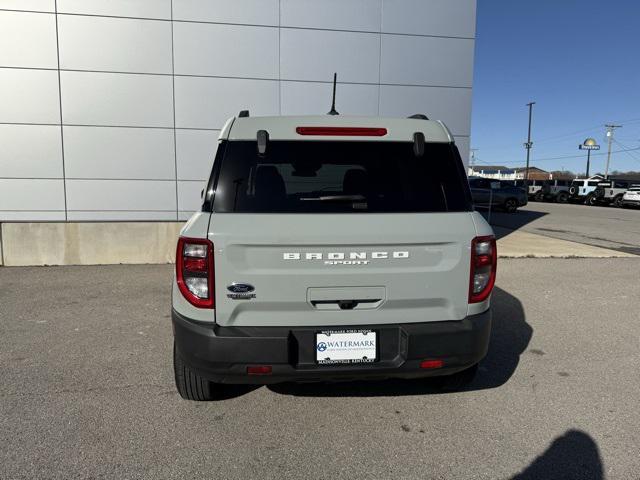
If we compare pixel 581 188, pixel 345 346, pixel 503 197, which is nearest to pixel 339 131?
pixel 345 346

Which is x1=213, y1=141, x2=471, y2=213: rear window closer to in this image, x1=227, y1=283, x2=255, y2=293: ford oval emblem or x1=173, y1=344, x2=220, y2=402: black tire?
x1=227, y1=283, x2=255, y2=293: ford oval emblem

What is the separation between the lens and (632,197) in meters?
27.2

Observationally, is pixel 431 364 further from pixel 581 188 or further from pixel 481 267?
pixel 581 188

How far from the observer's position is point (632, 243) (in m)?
12.0

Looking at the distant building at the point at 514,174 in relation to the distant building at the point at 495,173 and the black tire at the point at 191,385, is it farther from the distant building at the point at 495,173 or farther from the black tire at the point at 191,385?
the black tire at the point at 191,385

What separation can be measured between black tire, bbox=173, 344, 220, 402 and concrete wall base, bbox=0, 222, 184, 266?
549 cm

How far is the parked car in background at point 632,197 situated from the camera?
27016mm

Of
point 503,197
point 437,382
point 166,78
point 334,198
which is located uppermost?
point 166,78

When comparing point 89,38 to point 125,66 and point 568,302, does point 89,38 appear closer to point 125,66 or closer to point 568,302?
point 125,66

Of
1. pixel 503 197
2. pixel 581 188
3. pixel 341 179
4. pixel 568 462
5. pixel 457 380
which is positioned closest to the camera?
pixel 568 462

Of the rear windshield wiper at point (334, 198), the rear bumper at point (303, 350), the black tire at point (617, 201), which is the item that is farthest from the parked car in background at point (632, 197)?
the rear windshield wiper at point (334, 198)

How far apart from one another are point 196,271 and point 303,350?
0.73 metres

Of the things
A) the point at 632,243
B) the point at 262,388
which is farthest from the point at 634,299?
the point at 632,243

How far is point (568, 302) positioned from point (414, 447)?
4369mm
